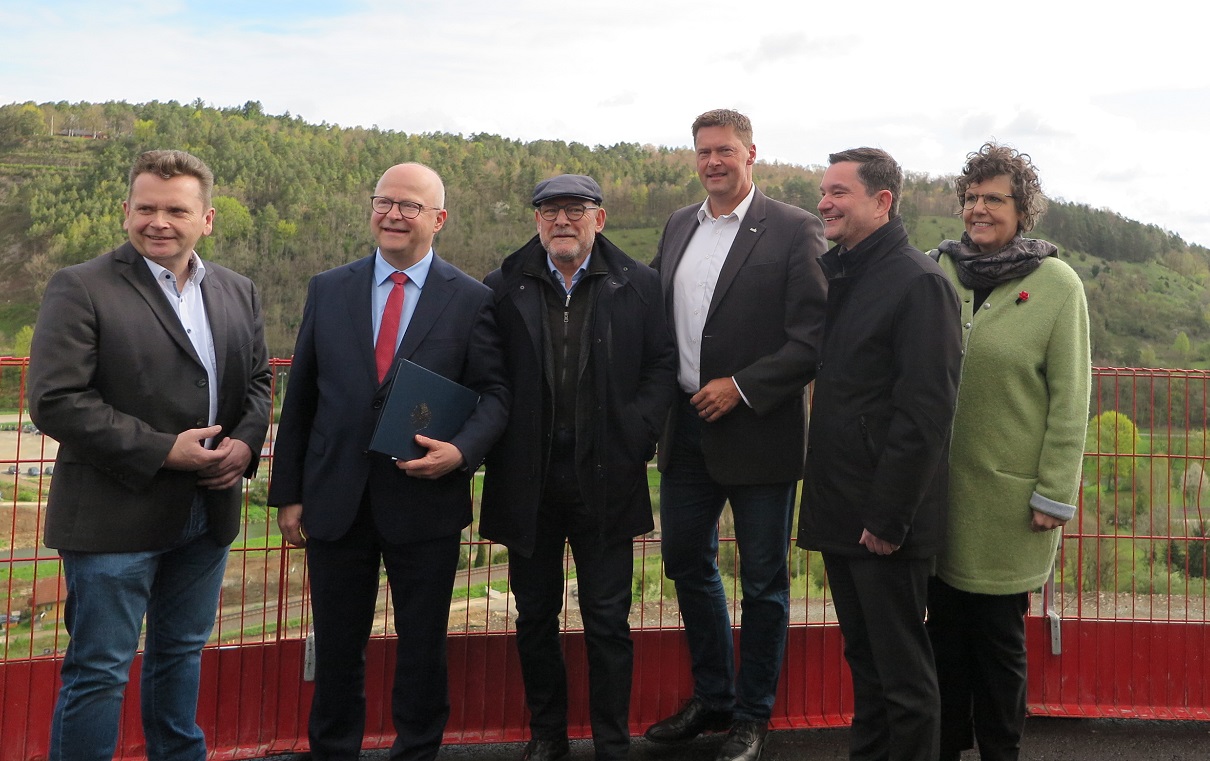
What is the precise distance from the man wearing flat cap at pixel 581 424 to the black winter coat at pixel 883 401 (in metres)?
0.58

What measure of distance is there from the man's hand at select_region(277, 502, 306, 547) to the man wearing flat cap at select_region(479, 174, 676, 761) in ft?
1.82

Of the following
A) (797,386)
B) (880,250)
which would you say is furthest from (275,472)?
(880,250)

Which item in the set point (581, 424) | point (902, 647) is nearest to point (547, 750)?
point (581, 424)

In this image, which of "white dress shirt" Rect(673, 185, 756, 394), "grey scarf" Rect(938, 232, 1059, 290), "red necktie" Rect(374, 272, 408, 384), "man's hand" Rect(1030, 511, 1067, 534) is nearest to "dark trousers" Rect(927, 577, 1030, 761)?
"man's hand" Rect(1030, 511, 1067, 534)

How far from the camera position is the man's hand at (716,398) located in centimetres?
293

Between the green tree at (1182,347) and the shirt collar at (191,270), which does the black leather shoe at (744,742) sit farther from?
the green tree at (1182,347)

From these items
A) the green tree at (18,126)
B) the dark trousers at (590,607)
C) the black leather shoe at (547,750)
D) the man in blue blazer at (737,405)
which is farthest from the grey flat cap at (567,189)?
the green tree at (18,126)

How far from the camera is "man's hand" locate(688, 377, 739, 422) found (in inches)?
115

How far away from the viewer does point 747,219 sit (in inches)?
122

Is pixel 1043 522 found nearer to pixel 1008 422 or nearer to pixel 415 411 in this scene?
pixel 1008 422

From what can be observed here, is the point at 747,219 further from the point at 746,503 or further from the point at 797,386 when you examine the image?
the point at 746,503

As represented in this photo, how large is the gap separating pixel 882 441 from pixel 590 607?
Answer: 3.58ft

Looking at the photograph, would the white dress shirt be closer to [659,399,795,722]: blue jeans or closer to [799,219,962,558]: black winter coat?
[659,399,795,722]: blue jeans

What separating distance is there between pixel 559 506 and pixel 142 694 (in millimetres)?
1323
